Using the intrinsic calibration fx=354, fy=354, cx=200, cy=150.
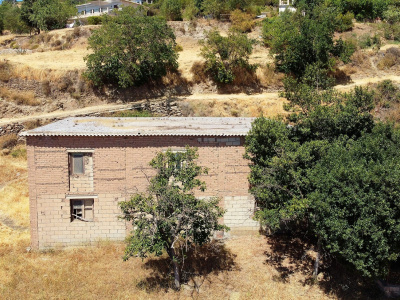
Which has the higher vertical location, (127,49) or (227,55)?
(127,49)

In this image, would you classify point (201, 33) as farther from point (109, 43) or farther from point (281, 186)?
point (281, 186)

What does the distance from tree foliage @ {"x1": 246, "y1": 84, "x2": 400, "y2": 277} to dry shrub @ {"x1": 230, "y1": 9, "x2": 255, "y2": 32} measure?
31645mm

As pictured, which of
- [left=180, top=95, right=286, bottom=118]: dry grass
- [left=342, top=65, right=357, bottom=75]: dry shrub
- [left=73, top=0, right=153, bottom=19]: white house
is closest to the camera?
[left=180, top=95, right=286, bottom=118]: dry grass

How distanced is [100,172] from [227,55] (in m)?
23.0

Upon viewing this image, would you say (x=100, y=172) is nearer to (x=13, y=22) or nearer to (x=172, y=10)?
(x=172, y=10)

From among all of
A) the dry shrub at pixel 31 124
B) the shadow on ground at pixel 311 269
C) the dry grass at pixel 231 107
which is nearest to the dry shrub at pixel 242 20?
the dry grass at pixel 231 107

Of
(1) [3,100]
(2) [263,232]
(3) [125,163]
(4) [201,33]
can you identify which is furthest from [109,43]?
(2) [263,232]

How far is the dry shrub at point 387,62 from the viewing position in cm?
3628

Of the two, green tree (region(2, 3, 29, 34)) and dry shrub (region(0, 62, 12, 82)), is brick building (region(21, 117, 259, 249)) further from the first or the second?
green tree (region(2, 3, 29, 34))

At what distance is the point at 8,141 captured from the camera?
3003cm

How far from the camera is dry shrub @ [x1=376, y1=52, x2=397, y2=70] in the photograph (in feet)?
119

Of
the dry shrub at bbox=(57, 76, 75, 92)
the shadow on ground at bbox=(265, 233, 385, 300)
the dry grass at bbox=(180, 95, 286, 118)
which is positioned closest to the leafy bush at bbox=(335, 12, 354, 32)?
the dry grass at bbox=(180, 95, 286, 118)

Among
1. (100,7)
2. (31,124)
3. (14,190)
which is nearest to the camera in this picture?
(14,190)

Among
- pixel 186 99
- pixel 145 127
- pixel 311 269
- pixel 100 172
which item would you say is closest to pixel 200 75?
pixel 186 99
